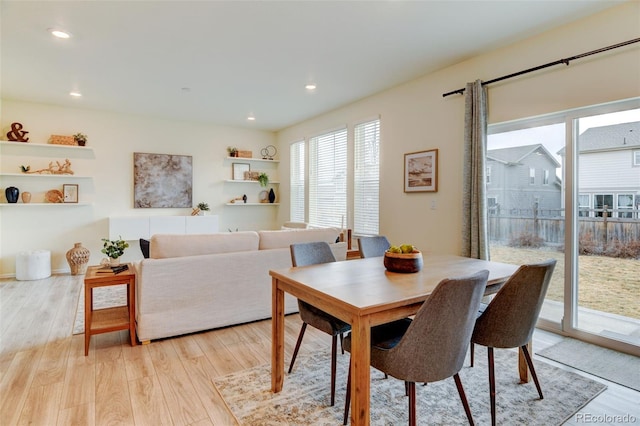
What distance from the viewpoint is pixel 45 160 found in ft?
17.7

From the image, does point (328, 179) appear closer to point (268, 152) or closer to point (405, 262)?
point (268, 152)

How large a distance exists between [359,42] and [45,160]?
5202 mm

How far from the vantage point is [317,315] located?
222cm

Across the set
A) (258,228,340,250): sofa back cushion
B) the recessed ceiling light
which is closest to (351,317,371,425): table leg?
(258,228,340,250): sofa back cushion

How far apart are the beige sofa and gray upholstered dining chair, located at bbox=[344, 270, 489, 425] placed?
1944 mm

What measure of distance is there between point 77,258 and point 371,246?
495 centimetres

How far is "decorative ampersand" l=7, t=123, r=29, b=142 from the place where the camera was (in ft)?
16.7

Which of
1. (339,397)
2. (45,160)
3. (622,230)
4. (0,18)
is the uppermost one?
(0,18)

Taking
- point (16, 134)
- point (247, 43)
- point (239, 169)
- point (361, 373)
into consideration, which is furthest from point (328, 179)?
point (16, 134)

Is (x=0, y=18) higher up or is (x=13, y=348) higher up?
(x=0, y=18)

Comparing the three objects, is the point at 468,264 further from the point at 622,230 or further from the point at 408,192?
the point at 408,192

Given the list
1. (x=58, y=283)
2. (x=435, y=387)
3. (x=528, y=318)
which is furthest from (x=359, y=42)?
(x=58, y=283)

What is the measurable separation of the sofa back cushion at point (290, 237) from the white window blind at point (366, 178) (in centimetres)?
120

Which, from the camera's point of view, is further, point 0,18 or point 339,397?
point 0,18
